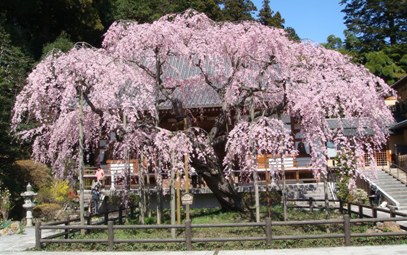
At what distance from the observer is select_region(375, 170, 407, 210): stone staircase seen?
2081 centimetres

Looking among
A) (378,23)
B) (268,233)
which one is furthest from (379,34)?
(268,233)

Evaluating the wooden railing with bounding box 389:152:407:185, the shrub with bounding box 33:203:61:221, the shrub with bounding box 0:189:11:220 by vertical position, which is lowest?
the shrub with bounding box 33:203:61:221

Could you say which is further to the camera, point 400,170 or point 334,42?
point 334,42

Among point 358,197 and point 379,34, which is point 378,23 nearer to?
point 379,34

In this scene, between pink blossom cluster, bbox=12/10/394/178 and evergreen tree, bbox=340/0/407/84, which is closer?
pink blossom cluster, bbox=12/10/394/178

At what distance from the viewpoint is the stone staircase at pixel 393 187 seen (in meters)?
20.8

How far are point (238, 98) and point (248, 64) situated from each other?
1.11 meters

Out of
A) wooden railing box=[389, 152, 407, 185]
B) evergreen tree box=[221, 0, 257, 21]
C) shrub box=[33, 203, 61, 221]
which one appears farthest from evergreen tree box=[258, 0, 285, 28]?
shrub box=[33, 203, 61, 221]

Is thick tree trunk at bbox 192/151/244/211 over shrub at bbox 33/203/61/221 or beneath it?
over

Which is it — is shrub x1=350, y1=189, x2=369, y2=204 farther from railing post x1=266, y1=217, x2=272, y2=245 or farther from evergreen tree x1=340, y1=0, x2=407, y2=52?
evergreen tree x1=340, y1=0, x2=407, y2=52

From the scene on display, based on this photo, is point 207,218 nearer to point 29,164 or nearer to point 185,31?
point 185,31

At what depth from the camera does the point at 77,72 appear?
39.5 ft

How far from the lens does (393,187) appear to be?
891 inches

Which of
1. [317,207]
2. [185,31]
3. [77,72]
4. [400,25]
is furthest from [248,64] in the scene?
[400,25]
